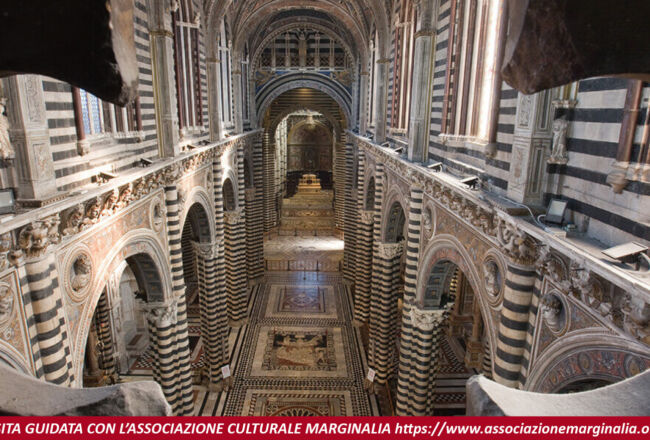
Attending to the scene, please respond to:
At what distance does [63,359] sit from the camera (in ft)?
17.2

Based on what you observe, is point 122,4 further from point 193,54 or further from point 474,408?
point 193,54

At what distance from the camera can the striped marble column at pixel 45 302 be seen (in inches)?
181

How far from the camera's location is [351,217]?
22125 millimetres

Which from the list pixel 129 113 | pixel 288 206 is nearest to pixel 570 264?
pixel 129 113

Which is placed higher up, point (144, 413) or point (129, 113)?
point (129, 113)

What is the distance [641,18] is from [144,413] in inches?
72.7

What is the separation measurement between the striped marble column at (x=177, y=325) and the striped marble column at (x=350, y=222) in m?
11.6

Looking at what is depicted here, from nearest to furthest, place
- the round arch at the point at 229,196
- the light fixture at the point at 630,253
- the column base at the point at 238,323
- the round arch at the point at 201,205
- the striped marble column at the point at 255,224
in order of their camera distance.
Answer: the light fixture at the point at 630,253 < the round arch at the point at 201,205 < the round arch at the point at 229,196 < the column base at the point at 238,323 < the striped marble column at the point at 255,224

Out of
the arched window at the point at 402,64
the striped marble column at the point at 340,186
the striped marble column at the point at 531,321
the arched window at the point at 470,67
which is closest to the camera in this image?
the striped marble column at the point at 531,321

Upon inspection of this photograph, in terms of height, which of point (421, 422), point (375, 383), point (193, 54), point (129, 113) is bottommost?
point (375, 383)

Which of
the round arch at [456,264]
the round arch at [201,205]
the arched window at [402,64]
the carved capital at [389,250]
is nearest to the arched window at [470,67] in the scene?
the round arch at [456,264]

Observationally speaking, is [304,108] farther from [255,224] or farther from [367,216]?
[367,216]

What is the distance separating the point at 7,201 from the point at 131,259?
4.53m

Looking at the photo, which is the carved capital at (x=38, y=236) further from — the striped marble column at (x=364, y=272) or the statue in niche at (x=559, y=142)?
the striped marble column at (x=364, y=272)
